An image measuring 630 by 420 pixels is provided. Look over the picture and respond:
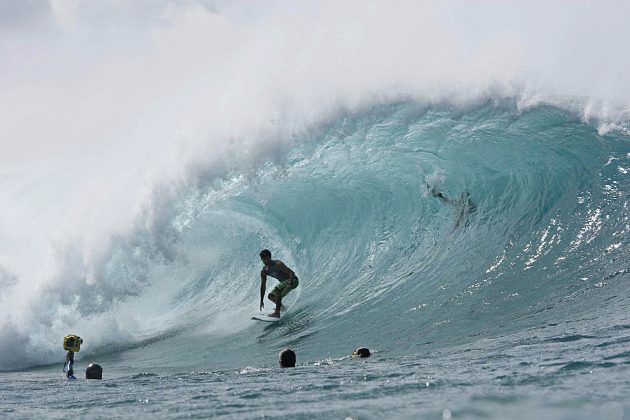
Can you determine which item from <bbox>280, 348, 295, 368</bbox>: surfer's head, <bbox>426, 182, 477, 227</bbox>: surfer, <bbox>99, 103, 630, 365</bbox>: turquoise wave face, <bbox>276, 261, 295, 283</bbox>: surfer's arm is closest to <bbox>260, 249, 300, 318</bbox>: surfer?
<bbox>276, 261, 295, 283</bbox>: surfer's arm

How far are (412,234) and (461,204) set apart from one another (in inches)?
52.8

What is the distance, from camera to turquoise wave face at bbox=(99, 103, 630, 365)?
40.4 feet

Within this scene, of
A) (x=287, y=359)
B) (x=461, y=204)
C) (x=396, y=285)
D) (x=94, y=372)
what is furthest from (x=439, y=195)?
(x=94, y=372)

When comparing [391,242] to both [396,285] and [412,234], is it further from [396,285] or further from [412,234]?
[396,285]

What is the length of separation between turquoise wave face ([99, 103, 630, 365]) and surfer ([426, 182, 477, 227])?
38 mm

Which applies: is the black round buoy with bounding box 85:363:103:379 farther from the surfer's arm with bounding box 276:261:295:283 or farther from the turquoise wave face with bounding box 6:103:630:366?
the surfer's arm with bounding box 276:261:295:283

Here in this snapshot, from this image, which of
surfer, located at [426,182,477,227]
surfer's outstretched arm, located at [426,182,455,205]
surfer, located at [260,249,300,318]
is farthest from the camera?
surfer's outstretched arm, located at [426,182,455,205]

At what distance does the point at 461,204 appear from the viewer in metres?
16.8

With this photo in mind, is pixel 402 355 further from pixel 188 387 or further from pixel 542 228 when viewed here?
pixel 542 228

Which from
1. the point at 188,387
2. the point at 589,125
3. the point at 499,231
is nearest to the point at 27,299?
the point at 188,387

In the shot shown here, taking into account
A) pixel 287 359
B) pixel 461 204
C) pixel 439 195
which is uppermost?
pixel 439 195

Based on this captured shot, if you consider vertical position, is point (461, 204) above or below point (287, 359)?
above

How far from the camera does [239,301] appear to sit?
1638 cm

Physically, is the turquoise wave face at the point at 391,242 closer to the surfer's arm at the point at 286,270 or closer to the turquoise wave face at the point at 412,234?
the turquoise wave face at the point at 412,234
